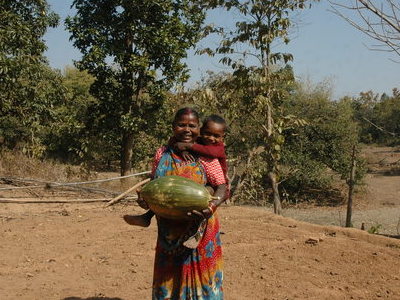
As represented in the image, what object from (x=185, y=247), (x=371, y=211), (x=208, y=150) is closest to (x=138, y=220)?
(x=185, y=247)

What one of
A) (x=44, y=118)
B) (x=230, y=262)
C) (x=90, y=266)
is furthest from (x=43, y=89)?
(x=230, y=262)

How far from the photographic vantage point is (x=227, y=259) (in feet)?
16.3

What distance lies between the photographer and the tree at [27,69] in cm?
798

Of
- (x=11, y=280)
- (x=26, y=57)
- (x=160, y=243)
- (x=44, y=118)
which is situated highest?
(x=26, y=57)

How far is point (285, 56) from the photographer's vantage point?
6.89 m

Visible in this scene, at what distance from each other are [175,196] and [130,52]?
29.4 ft

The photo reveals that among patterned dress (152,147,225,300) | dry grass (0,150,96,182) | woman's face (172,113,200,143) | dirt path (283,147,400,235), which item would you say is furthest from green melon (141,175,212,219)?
dirt path (283,147,400,235)

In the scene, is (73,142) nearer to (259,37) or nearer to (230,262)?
(259,37)

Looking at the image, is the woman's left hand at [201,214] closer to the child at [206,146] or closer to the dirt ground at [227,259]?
the child at [206,146]

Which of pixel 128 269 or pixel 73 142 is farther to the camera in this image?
pixel 73 142

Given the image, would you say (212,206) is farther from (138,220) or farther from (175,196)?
(138,220)

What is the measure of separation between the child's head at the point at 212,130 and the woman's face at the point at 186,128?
64 mm

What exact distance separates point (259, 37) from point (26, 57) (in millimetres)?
4397

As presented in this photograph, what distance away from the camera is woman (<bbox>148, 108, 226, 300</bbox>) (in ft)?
8.44
